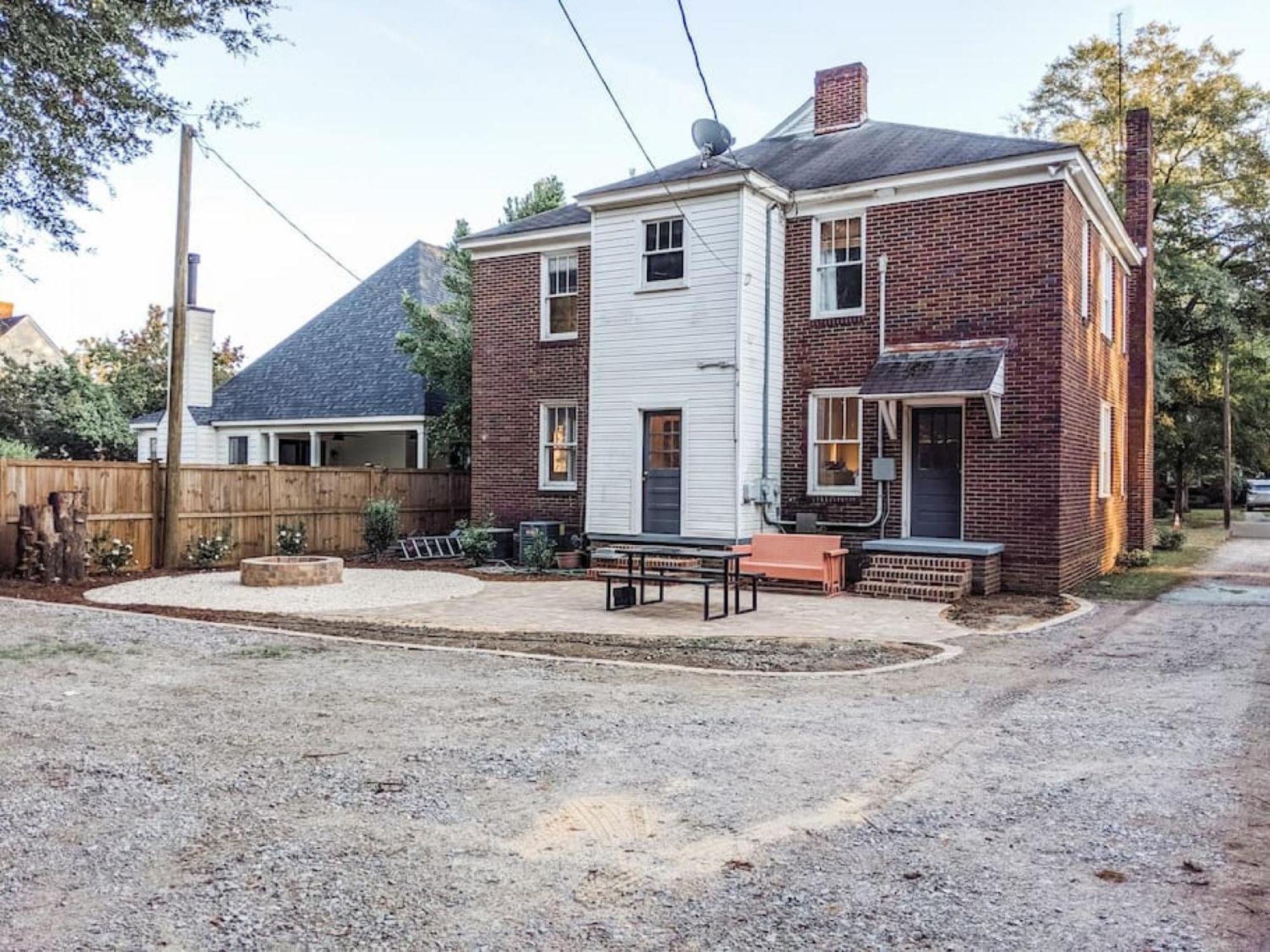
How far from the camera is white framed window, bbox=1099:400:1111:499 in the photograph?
16469 mm

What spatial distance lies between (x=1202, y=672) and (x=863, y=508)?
6924 mm

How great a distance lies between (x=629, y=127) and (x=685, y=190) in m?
3.61

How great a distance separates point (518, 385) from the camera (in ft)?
58.3

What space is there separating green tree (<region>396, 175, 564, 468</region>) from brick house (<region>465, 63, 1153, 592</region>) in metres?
3.47

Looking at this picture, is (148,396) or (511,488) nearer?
(511,488)

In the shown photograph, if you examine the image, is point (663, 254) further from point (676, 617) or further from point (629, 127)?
point (676, 617)

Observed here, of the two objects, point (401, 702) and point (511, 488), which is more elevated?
point (511, 488)

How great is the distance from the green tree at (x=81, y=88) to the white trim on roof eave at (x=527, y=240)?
509cm

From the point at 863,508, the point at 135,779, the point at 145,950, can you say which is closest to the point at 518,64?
the point at 863,508

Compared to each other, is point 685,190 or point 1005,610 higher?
point 685,190

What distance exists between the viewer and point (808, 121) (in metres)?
18.8

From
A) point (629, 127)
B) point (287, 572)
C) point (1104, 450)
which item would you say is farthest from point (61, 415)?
point (1104, 450)

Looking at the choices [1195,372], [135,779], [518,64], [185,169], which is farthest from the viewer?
[1195,372]

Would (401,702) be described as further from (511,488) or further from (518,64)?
(511,488)
